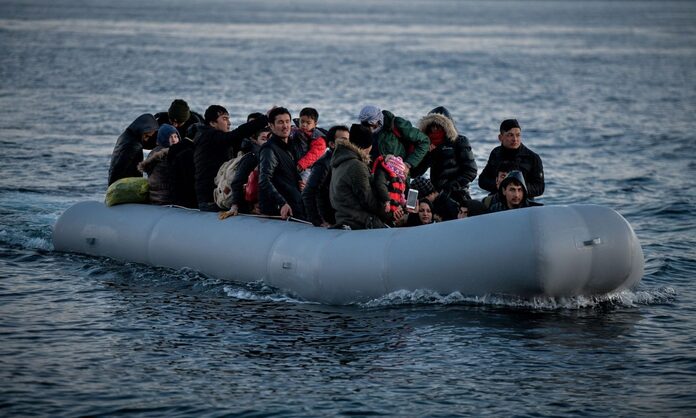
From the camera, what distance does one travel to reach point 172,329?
12602 mm

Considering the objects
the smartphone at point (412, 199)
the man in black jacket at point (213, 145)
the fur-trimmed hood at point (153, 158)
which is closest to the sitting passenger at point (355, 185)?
the smartphone at point (412, 199)

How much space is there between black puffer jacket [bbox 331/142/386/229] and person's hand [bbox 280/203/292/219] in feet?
2.65

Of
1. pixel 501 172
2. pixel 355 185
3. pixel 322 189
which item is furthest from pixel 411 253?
pixel 501 172

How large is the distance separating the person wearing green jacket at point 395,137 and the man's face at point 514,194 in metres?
1.45

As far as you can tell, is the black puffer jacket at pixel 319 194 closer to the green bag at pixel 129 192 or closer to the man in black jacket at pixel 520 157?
the man in black jacket at pixel 520 157

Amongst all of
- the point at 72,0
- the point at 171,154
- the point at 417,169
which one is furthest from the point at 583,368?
the point at 72,0

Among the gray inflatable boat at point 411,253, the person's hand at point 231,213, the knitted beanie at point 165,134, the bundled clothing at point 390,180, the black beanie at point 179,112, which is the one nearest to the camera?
the gray inflatable boat at point 411,253

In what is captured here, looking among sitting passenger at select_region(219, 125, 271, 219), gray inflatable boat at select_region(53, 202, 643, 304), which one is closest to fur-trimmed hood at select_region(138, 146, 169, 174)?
gray inflatable boat at select_region(53, 202, 643, 304)

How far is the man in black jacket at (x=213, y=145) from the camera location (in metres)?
14.6

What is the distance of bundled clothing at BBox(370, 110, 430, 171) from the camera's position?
13.9m

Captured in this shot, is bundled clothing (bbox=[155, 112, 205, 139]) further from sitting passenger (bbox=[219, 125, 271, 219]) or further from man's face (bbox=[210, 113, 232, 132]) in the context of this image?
sitting passenger (bbox=[219, 125, 271, 219])

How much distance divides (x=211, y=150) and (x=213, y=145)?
7cm

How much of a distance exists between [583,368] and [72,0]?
183243 millimetres

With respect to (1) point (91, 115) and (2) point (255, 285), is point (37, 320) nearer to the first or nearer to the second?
(2) point (255, 285)
